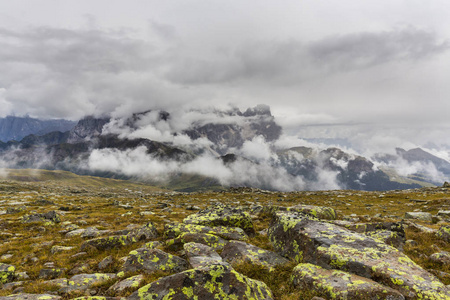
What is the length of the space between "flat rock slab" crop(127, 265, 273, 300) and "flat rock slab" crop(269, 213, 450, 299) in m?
4.80

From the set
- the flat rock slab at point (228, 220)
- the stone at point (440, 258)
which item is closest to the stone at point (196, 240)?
the flat rock slab at point (228, 220)

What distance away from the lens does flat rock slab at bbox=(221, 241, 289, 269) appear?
1230 centimetres

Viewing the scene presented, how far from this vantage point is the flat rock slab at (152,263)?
11398 millimetres

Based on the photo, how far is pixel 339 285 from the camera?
29.2 feet

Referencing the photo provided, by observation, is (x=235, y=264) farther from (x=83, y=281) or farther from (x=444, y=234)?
(x=444, y=234)

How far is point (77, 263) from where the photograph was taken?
1338 centimetres

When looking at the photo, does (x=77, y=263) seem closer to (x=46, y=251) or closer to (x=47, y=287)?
(x=47, y=287)

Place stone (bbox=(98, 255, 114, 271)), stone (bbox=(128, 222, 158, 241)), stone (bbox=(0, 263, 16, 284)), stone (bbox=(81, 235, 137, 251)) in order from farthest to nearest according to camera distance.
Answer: stone (bbox=(128, 222, 158, 241)) < stone (bbox=(81, 235, 137, 251)) < stone (bbox=(98, 255, 114, 271)) < stone (bbox=(0, 263, 16, 284))

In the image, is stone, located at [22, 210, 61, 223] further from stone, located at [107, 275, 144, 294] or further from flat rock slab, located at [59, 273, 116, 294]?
stone, located at [107, 275, 144, 294]

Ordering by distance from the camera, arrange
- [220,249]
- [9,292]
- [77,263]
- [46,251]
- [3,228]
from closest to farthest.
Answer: [9,292] < [77,263] < [220,249] < [46,251] < [3,228]

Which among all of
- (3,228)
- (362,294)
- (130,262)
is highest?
(362,294)

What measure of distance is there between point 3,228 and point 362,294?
35304 millimetres

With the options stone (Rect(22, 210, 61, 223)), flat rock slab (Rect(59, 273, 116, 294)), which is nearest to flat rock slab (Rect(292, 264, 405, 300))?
flat rock slab (Rect(59, 273, 116, 294))

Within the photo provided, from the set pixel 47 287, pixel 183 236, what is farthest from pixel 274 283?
pixel 47 287
